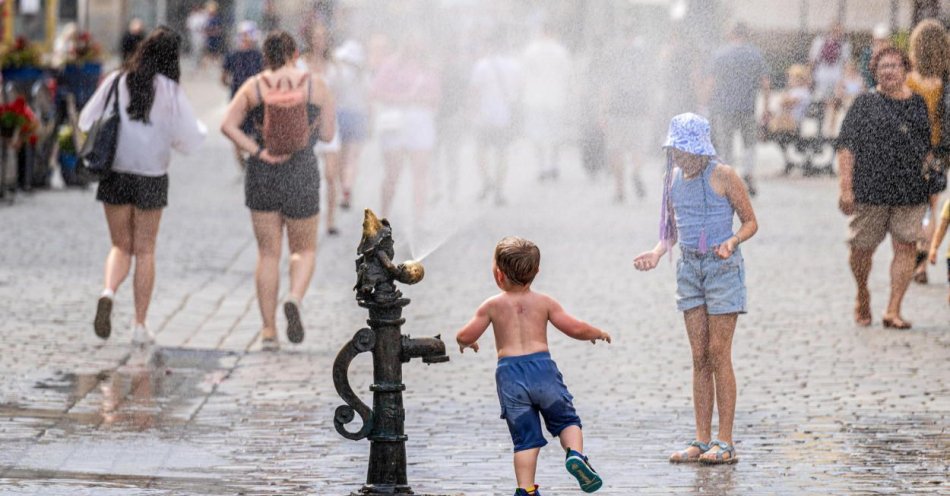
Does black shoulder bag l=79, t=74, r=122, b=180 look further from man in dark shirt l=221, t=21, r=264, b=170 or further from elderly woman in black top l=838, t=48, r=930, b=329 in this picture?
man in dark shirt l=221, t=21, r=264, b=170

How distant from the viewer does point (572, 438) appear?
656 centimetres

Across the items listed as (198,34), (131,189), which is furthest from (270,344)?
(198,34)

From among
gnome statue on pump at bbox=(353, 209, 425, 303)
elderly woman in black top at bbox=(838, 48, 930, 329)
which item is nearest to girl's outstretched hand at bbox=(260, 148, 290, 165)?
elderly woman in black top at bbox=(838, 48, 930, 329)

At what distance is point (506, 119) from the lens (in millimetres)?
20516

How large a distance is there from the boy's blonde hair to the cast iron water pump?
0.96ft

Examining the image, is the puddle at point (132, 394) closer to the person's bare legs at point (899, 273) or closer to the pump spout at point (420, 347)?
the pump spout at point (420, 347)

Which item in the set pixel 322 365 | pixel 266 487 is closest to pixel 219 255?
pixel 322 365

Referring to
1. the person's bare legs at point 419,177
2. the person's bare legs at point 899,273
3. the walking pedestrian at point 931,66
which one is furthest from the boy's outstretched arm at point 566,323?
the person's bare legs at point 419,177

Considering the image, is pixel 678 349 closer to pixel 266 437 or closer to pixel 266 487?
pixel 266 437

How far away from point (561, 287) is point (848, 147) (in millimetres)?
2759

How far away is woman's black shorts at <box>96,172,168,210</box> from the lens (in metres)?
10.7

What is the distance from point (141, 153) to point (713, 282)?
428cm

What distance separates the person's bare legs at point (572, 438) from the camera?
654 centimetres

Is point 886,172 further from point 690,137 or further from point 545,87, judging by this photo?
point 545,87
